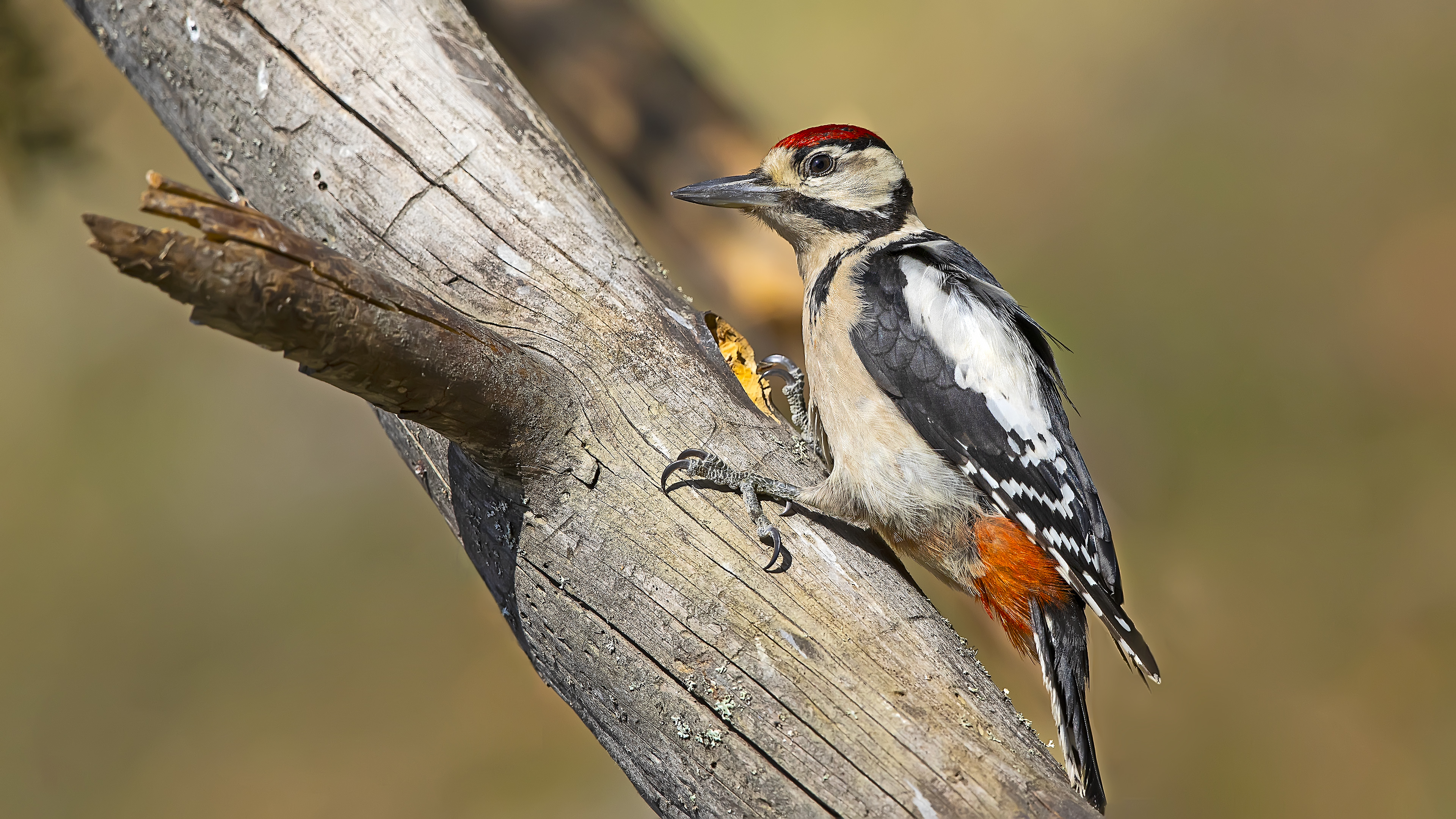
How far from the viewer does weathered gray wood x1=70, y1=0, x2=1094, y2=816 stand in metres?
2.00

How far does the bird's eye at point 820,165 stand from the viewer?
3.30 m

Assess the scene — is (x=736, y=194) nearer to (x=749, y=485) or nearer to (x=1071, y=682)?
(x=749, y=485)

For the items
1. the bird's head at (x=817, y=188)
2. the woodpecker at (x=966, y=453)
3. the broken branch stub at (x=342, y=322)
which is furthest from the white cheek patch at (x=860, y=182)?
the broken branch stub at (x=342, y=322)

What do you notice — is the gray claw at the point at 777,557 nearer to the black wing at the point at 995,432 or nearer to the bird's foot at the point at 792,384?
the black wing at the point at 995,432

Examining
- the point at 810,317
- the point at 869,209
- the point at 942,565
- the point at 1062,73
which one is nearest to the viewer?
the point at 942,565

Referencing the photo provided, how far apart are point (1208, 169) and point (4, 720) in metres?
9.69

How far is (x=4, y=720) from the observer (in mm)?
5961

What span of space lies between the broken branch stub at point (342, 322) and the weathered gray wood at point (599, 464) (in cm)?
15

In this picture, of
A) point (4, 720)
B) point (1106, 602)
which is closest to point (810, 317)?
point (1106, 602)

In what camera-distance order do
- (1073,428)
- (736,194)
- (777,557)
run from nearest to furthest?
(777,557), (736,194), (1073,428)

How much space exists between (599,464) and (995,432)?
A: 124cm

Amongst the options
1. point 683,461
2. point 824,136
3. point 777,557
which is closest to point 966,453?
point 777,557

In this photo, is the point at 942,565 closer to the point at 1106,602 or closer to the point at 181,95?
the point at 1106,602

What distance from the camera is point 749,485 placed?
7.72 feet
